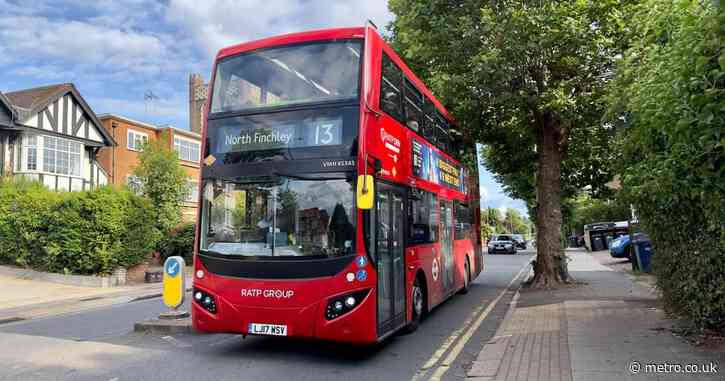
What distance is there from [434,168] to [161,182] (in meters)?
19.8

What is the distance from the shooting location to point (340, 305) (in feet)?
20.8

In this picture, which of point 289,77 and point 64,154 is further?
point 64,154

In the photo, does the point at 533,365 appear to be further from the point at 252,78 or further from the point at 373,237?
the point at 252,78

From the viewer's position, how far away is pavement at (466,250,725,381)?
5570 millimetres

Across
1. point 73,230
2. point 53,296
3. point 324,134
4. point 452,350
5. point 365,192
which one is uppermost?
point 324,134

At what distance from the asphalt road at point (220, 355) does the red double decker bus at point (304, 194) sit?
0.44m

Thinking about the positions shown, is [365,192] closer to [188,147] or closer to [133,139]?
[133,139]

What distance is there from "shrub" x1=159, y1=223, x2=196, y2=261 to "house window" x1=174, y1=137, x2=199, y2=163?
11.1m

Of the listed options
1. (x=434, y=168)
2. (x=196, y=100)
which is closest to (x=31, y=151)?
(x=196, y=100)

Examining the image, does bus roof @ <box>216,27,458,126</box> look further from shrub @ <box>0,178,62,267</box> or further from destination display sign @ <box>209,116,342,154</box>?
shrub @ <box>0,178,62,267</box>

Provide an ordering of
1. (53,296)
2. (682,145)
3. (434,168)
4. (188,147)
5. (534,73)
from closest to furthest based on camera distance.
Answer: (682,145) → (434,168) → (534,73) → (53,296) → (188,147)

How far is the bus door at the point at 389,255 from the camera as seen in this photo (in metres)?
6.96

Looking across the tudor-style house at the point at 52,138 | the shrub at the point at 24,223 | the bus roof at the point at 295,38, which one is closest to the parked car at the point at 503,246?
the tudor-style house at the point at 52,138

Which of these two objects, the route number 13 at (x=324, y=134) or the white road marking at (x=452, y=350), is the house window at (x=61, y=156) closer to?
the white road marking at (x=452, y=350)
